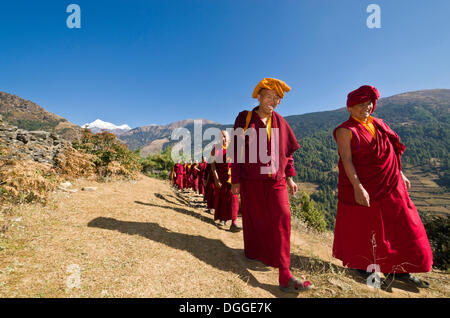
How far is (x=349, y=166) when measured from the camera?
104 inches

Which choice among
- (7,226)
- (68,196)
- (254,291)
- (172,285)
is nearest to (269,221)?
(254,291)

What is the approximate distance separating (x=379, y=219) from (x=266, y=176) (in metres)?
1.62

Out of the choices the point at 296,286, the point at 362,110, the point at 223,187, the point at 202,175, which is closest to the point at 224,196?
the point at 223,187

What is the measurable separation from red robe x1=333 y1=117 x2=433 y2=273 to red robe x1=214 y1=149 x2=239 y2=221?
262 cm

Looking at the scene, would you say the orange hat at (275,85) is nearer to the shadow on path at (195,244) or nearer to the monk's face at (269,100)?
the monk's face at (269,100)

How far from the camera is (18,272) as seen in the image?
2.08m

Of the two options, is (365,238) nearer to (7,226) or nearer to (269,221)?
(269,221)

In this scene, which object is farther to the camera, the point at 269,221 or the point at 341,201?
the point at 341,201

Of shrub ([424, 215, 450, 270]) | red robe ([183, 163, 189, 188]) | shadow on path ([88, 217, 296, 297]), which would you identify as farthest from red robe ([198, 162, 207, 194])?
shrub ([424, 215, 450, 270])

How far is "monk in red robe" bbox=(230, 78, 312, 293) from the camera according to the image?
257 centimetres

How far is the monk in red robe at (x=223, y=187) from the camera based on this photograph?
497cm

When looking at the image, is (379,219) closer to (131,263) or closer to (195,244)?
(195,244)
